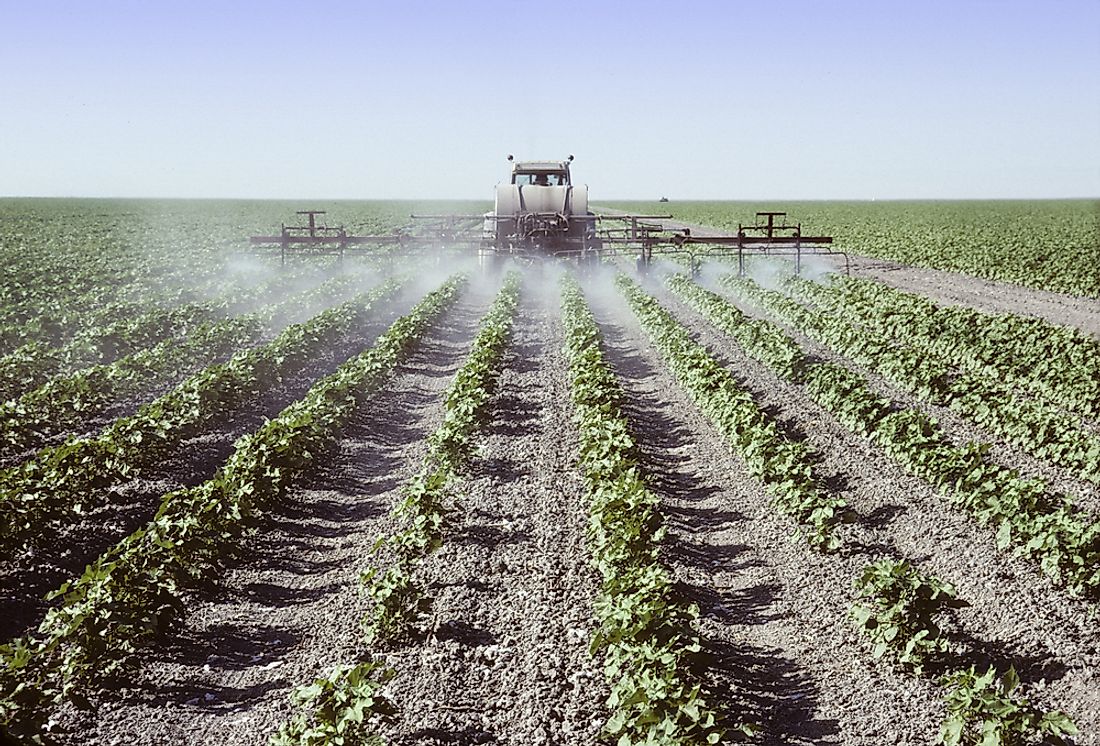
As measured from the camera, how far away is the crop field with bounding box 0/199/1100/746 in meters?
5.91

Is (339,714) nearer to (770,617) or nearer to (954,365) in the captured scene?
(770,617)

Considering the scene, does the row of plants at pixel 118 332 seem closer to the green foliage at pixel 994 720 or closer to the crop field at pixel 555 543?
the crop field at pixel 555 543

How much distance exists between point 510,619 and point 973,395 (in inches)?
311

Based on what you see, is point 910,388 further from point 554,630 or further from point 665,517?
point 554,630

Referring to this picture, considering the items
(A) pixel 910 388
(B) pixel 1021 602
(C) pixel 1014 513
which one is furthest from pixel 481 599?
(A) pixel 910 388

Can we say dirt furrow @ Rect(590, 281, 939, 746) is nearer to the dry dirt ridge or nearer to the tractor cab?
the dry dirt ridge

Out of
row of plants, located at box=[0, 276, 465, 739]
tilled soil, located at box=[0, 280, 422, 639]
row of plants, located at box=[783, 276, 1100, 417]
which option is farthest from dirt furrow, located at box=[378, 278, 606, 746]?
row of plants, located at box=[783, 276, 1100, 417]

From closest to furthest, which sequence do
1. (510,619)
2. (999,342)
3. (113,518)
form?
1. (510,619)
2. (113,518)
3. (999,342)

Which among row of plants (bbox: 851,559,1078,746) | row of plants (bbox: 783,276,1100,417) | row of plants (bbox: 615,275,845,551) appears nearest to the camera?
row of plants (bbox: 851,559,1078,746)

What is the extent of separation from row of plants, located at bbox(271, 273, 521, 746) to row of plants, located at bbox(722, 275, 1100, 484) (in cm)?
567

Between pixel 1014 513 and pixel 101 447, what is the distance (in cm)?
787

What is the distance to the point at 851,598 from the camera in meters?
7.35

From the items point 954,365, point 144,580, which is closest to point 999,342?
point 954,365

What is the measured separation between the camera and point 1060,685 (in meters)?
6.18
